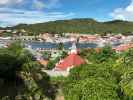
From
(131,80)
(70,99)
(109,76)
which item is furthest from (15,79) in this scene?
(109,76)

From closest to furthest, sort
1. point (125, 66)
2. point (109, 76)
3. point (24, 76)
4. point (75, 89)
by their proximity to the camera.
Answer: point (24, 76)
point (75, 89)
point (109, 76)
point (125, 66)

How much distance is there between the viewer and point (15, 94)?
21.9 meters

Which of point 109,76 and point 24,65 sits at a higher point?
point 24,65

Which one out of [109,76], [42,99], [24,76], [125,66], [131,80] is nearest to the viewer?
[42,99]

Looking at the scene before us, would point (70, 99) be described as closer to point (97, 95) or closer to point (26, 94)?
point (97, 95)

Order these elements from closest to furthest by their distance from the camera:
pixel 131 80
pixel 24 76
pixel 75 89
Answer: pixel 24 76 < pixel 131 80 < pixel 75 89

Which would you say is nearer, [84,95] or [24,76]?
[24,76]

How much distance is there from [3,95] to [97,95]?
7435 mm

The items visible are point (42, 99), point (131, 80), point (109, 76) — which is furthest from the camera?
point (109, 76)

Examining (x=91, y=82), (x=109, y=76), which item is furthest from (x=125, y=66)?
(x=91, y=82)

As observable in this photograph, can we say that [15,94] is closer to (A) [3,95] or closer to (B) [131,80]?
(A) [3,95]

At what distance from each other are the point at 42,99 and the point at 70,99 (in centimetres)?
581

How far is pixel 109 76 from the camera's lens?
3369 centimetres

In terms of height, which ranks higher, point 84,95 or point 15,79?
point 15,79
